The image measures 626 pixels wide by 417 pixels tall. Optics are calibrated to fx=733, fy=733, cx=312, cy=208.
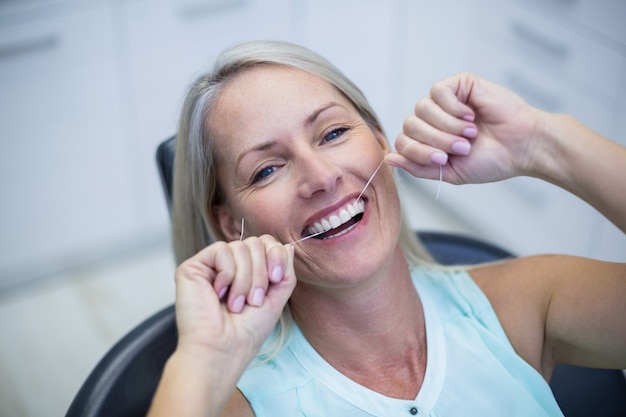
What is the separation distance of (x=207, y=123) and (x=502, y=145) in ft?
1.66

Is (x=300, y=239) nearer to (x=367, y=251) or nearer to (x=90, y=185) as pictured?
(x=367, y=251)

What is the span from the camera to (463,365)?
127 cm

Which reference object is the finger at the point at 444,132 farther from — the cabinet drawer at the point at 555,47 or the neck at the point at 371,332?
the cabinet drawer at the point at 555,47

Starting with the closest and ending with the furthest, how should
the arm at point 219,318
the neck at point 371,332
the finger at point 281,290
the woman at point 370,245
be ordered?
the arm at point 219,318
the finger at point 281,290
the woman at point 370,245
the neck at point 371,332

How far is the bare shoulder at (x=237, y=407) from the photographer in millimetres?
1171

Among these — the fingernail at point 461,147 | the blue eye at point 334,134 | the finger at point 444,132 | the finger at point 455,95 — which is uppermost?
the finger at point 455,95

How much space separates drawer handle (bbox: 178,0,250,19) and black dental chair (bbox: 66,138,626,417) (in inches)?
45.8

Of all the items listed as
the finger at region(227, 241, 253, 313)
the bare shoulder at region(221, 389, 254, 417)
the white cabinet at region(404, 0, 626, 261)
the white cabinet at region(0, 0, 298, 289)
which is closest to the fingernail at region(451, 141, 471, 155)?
the finger at region(227, 241, 253, 313)

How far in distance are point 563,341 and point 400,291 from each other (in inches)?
11.7

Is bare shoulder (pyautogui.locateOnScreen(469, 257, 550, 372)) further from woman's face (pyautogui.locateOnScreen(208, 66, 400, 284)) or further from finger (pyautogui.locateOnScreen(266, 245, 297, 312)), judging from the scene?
finger (pyautogui.locateOnScreen(266, 245, 297, 312))

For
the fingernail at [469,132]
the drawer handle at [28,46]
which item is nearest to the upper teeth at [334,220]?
the fingernail at [469,132]

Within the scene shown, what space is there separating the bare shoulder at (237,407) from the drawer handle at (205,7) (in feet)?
5.56

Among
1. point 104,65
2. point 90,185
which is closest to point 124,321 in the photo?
point 90,185

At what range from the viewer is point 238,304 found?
1.02 metres
